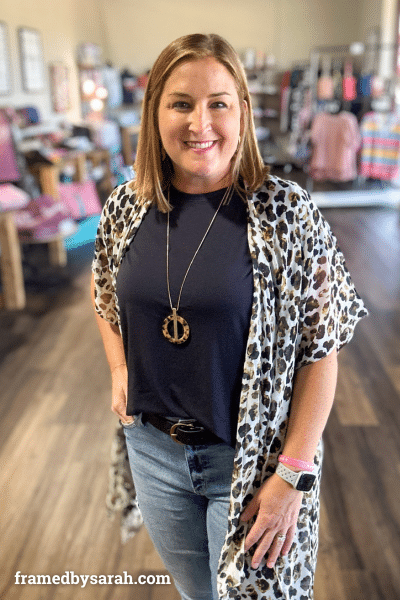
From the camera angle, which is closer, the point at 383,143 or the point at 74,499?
the point at 74,499

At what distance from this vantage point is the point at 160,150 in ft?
3.50

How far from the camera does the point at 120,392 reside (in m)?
1.20

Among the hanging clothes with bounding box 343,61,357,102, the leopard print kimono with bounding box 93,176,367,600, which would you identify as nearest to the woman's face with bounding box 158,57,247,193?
the leopard print kimono with bounding box 93,176,367,600

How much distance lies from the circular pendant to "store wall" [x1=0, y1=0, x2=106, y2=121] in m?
5.22

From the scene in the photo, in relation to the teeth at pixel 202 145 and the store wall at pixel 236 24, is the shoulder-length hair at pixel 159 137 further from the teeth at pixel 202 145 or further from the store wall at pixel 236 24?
the store wall at pixel 236 24

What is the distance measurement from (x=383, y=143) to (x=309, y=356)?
603 cm

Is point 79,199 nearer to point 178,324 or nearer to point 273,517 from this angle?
point 178,324

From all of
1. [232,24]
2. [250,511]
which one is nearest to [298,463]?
[250,511]

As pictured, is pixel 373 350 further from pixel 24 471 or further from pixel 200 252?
pixel 200 252

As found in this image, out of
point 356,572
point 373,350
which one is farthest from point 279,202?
point 373,350

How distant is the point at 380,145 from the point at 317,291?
19.8 ft

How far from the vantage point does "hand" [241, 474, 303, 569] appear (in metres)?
0.99

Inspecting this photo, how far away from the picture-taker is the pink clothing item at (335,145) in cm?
635

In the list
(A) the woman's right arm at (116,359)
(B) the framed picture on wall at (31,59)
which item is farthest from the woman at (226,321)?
(B) the framed picture on wall at (31,59)
